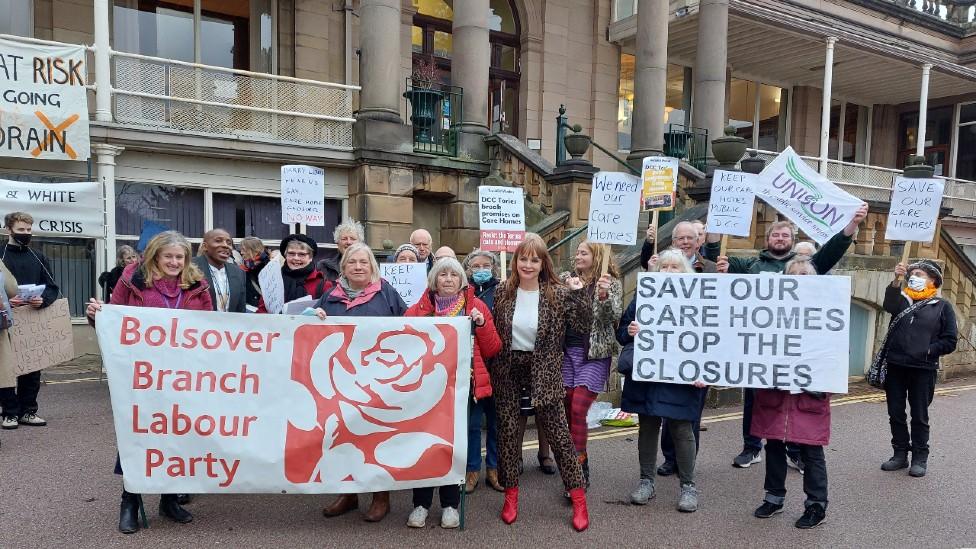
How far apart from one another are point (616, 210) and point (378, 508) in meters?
3.45

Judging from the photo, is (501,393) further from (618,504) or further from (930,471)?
(930,471)

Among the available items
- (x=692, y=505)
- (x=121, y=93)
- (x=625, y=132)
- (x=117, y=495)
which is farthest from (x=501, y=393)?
(x=625, y=132)

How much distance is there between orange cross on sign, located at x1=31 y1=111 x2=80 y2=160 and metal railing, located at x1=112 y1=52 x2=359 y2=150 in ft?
2.47

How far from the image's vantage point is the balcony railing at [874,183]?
55.0ft

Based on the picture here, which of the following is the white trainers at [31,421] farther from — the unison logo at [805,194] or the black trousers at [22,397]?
the unison logo at [805,194]

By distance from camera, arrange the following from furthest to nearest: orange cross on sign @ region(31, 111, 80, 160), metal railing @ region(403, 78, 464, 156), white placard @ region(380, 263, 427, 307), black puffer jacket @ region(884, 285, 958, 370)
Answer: metal railing @ region(403, 78, 464, 156) < orange cross on sign @ region(31, 111, 80, 160) < white placard @ region(380, 263, 427, 307) < black puffer jacket @ region(884, 285, 958, 370)

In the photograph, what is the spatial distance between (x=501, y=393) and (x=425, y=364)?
570 mm

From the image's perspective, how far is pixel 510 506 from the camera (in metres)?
4.27

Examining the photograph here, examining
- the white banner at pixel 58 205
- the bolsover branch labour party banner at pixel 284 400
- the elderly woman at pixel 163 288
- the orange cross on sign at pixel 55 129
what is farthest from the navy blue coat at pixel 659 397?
the orange cross on sign at pixel 55 129

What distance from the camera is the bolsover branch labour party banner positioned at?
391 centimetres

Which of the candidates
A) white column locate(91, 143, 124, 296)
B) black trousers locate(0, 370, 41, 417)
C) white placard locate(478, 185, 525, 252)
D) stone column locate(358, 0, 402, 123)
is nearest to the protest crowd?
white placard locate(478, 185, 525, 252)

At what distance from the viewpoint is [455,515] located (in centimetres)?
420

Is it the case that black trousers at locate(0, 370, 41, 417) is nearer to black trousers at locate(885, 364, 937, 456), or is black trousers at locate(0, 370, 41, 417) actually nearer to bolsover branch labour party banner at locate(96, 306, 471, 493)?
bolsover branch labour party banner at locate(96, 306, 471, 493)

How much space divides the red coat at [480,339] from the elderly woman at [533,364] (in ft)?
0.37
